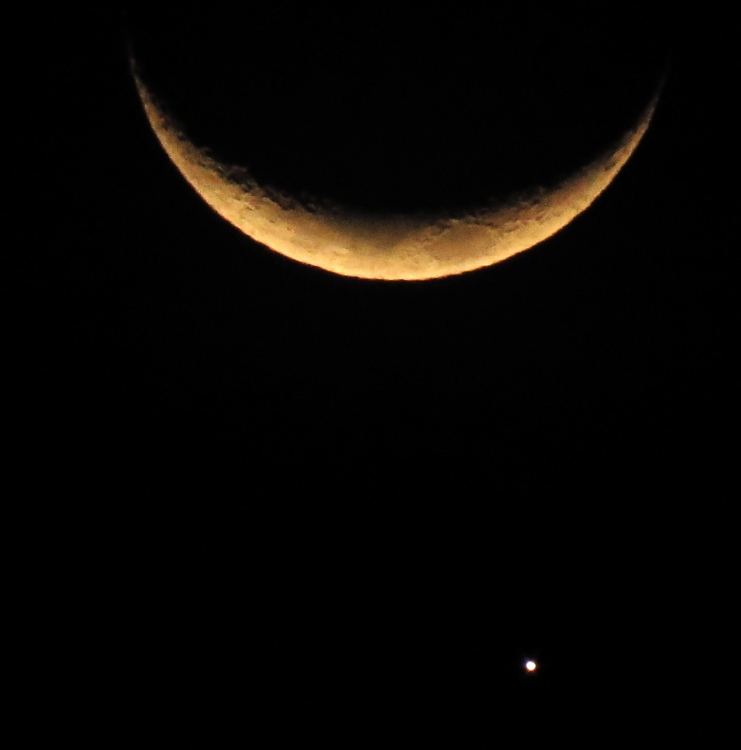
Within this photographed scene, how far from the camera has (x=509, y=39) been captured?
161 cm

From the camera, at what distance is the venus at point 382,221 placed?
5.94ft

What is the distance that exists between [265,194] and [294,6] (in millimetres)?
424

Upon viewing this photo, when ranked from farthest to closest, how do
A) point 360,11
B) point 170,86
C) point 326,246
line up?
point 326,246, point 170,86, point 360,11

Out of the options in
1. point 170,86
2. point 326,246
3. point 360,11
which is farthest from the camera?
point 326,246

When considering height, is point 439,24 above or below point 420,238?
above

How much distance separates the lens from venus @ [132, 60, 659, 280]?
1812 millimetres

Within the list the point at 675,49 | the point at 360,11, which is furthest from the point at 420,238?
the point at 675,49

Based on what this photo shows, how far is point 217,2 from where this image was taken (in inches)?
64.0

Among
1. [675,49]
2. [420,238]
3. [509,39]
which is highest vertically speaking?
[675,49]

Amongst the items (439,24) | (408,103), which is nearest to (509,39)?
(439,24)

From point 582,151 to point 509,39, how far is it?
32cm

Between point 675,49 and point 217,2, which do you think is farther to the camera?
point 675,49

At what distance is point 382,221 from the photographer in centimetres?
180

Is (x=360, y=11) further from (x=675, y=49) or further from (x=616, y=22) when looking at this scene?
(x=675, y=49)
